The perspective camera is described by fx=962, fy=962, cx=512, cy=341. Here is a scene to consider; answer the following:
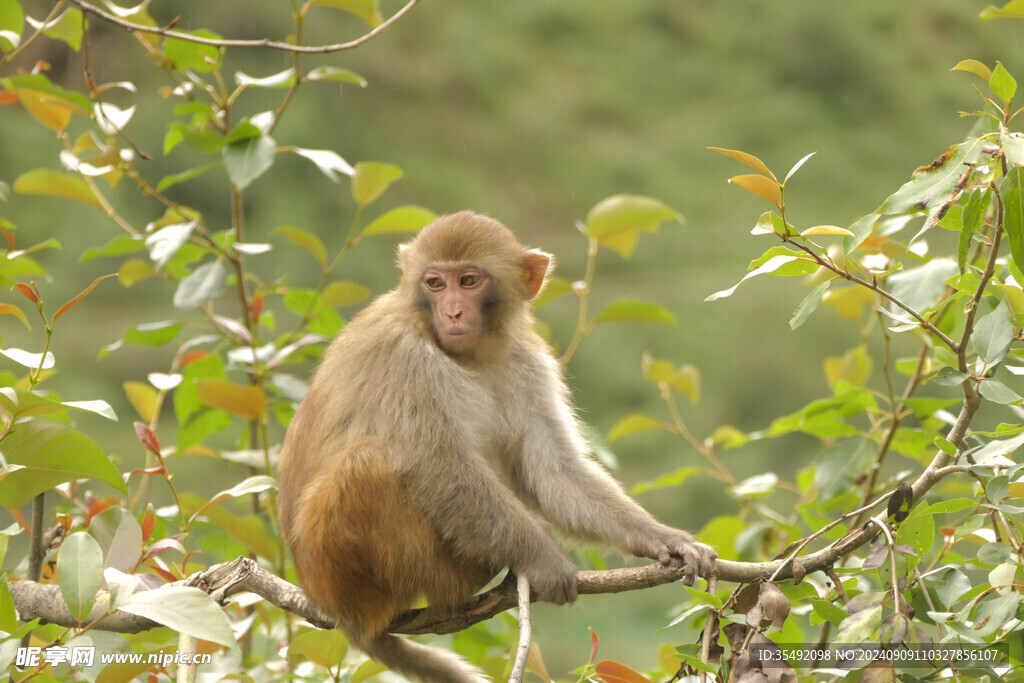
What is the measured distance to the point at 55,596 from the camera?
2025 millimetres

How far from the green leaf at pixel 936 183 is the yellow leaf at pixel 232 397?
175 cm

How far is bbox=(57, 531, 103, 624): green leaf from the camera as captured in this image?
5.19ft

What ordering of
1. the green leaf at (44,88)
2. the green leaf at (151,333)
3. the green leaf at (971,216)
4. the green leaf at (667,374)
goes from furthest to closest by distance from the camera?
the green leaf at (667,374) → the green leaf at (151,333) → the green leaf at (44,88) → the green leaf at (971,216)

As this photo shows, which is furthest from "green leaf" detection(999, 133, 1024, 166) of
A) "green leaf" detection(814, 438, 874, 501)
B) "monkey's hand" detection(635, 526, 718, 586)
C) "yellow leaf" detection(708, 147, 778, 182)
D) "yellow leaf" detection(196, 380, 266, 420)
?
"yellow leaf" detection(196, 380, 266, 420)

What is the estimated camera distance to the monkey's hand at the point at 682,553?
2113mm

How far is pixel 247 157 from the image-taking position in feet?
8.36

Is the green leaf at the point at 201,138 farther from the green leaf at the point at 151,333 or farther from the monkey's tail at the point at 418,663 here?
the monkey's tail at the point at 418,663

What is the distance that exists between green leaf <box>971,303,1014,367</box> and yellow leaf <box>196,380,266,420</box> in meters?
1.79

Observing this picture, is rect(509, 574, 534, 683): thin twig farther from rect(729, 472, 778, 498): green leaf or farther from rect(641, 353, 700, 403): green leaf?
rect(641, 353, 700, 403): green leaf

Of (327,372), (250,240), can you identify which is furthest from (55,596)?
(250,240)

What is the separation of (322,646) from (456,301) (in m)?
0.93

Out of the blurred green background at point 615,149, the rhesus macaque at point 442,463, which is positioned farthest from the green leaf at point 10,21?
the blurred green background at point 615,149

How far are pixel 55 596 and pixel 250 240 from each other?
15.5 feet

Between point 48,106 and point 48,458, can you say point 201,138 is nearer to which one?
point 48,106
